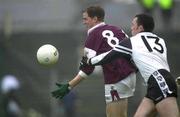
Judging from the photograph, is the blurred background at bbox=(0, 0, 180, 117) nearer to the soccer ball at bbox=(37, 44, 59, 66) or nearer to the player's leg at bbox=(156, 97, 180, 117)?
the soccer ball at bbox=(37, 44, 59, 66)

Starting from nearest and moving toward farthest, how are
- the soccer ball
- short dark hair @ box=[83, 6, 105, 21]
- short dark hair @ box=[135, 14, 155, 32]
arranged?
short dark hair @ box=[135, 14, 155, 32], the soccer ball, short dark hair @ box=[83, 6, 105, 21]

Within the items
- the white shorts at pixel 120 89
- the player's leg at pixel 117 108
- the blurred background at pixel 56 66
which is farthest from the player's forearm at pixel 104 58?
the blurred background at pixel 56 66

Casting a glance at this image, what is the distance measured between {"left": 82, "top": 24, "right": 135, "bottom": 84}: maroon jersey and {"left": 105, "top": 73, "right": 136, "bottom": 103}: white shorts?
0.21ft

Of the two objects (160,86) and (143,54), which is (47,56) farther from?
(160,86)

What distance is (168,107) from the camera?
453 inches

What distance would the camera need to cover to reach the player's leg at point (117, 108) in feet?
41.3

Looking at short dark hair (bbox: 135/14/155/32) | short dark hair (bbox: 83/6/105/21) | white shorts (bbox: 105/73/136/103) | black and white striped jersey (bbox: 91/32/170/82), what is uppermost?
short dark hair (bbox: 83/6/105/21)

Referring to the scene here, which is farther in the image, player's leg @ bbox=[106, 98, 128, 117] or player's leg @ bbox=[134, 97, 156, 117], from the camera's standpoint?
player's leg @ bbox=[106, 98, 128, 117]

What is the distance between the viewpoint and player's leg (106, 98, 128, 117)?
12594 millimetres

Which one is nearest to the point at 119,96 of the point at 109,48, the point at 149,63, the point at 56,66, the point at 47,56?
the point at 109,48

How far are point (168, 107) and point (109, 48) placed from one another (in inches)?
63.2

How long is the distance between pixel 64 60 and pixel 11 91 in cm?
223

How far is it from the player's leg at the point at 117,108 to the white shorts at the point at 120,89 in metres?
0.07

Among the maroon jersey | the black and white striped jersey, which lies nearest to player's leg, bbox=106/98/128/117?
the maroon jersey
